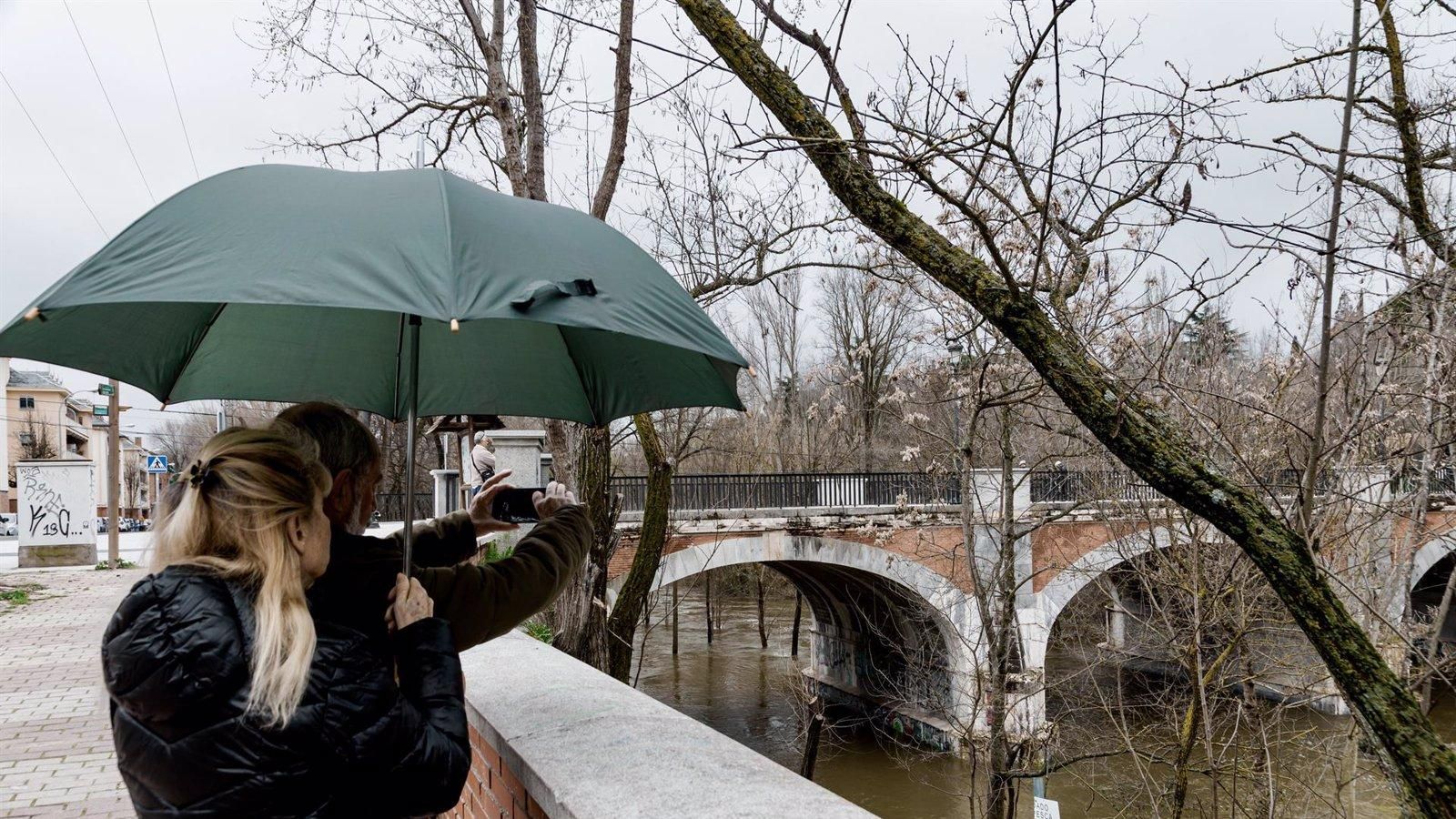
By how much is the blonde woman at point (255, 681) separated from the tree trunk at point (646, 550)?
6298 mm

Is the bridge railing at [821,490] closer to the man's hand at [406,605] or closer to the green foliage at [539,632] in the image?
the green foliage at [539,632]

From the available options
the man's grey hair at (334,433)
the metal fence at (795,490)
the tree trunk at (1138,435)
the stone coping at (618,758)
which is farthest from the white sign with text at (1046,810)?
the metal fence at (795,490)

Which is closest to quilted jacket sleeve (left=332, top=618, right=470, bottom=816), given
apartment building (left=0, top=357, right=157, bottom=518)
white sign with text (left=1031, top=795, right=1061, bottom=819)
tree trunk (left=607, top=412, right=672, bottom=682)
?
white sign with text (left=1031, top=795, right=1061, bottom=819)

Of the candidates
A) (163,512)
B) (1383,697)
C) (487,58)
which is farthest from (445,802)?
(487,58)

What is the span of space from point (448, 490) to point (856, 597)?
1587cm

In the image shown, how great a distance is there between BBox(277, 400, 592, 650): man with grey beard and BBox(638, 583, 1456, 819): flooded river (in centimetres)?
737

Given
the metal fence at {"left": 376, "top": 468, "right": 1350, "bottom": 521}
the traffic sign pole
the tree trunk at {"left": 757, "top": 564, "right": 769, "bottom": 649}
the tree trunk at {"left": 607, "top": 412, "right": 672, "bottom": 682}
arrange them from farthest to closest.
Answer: the tree trunk at {"left": 757, "top": 564, "right": 769, "bottom": 649}, the traffic sign pole, the metal fence at {"left": 376, "top": 468, "right": 1350, "bottom": 521}, the tree trunk at {"left": 607, "top": 412, "right": 672, "bottom": 682}

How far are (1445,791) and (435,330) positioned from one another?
3010 millimetres

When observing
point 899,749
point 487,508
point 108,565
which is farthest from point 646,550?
point 108,565

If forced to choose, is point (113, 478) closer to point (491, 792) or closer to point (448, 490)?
point (448, 490)

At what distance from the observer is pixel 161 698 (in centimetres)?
141

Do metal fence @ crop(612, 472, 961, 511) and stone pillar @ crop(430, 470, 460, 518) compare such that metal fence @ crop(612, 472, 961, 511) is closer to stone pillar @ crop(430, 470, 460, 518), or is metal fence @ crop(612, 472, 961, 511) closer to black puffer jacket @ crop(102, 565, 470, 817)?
stone pillar @ crop(430, 470, 460, 518)

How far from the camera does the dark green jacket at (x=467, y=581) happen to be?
5.95 ft

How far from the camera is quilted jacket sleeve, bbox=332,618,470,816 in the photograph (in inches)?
60.1
